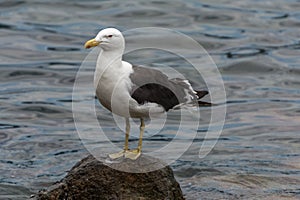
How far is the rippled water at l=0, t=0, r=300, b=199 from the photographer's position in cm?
1391

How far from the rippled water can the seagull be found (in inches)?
104

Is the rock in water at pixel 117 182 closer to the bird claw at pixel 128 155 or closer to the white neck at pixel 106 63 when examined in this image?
the bird claw at pixel 128 155

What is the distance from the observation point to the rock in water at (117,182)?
935 centimetres

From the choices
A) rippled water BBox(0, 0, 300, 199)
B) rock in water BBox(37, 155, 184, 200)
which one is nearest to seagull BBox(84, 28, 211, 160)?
rock in water BBox(37, 155, 184, 200)

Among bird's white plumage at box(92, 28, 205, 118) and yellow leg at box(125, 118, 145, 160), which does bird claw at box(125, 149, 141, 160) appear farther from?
bird's white plumage at box(92, 28, 205, 118)

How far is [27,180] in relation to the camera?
14.0 m

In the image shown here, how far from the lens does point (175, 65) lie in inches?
910

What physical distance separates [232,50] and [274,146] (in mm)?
8676

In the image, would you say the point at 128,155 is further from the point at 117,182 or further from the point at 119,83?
the point at 119,83

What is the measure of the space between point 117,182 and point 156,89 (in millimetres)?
1195

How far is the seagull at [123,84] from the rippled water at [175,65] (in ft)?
8.63

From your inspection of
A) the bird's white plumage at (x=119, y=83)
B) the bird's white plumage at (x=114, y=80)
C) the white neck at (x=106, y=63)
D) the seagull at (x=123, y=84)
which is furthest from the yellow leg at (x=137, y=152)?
the white neck at (x=106, y=63)

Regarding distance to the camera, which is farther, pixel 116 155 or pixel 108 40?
pixel 116 155

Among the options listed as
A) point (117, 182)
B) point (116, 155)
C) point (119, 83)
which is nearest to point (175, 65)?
point (116, 155)
